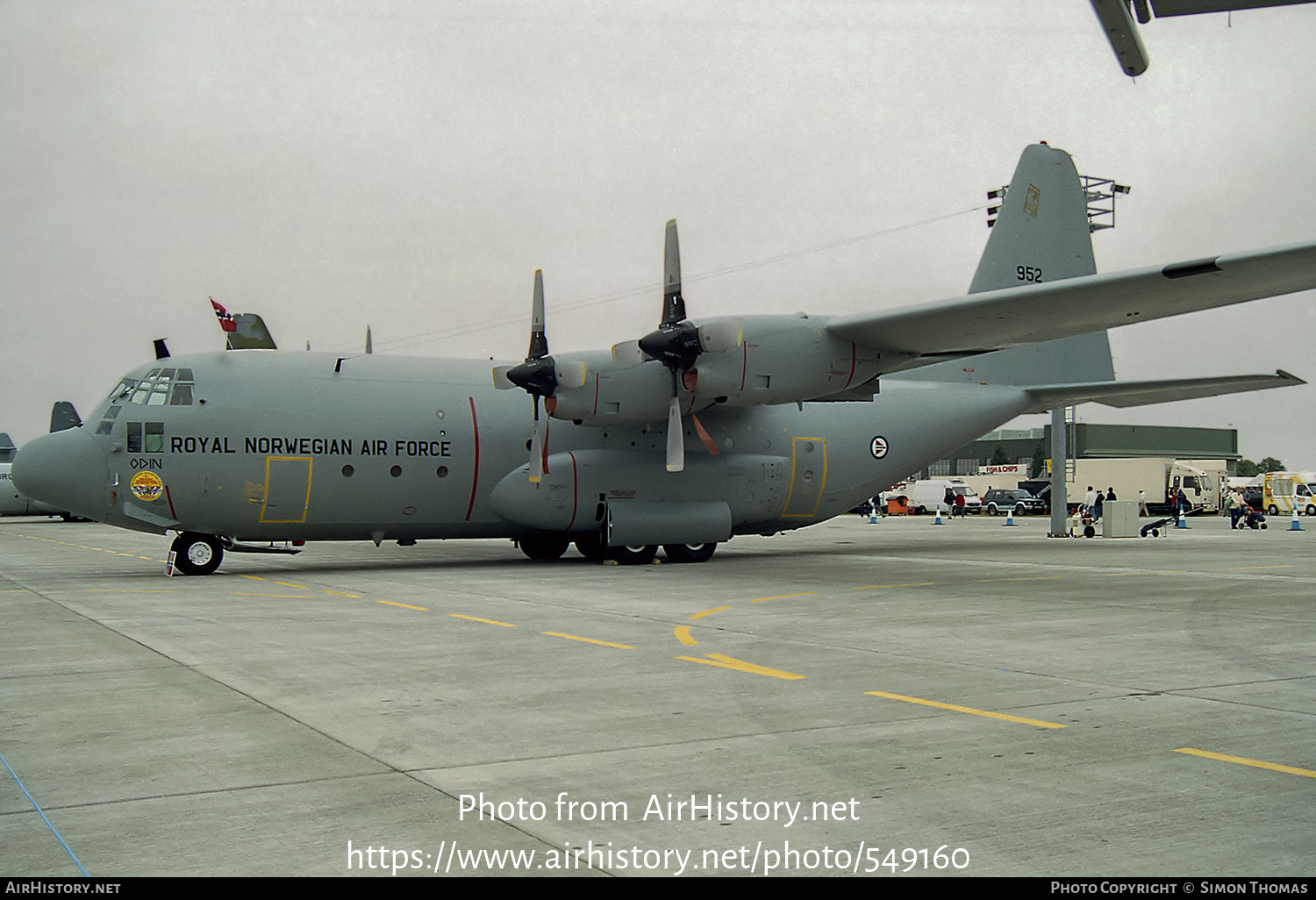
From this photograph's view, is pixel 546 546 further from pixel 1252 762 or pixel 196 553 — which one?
pixel 1252 762

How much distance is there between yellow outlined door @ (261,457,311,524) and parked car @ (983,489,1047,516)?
4343cm

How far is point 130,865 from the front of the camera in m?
4.05

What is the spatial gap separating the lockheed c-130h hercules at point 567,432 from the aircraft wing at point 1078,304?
0.06m

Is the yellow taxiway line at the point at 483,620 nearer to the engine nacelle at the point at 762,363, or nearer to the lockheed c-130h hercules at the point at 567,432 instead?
the lockheed c-130h hercules at the point at 567,432

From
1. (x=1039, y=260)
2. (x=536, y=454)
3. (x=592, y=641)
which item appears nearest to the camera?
(x=592, y=641)

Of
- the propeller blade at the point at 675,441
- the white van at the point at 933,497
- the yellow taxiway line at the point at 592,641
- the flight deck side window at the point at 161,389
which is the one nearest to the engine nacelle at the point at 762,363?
the propeller blade at the point at 675,441

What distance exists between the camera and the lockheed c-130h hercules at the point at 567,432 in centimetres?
1758

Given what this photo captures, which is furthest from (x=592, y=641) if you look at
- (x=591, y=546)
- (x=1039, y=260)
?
(x=1039, y=260)

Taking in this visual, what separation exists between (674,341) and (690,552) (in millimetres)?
5330

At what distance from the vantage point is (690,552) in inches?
850

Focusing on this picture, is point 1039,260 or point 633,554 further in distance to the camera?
point 1039,260

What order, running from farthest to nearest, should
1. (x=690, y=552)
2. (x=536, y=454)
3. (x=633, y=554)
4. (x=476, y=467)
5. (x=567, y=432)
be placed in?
1. (x=690, y=552)
2. (x=633, y=554)
3. (x=567, y=432)
4. (x=476, y=467)
5. (x=536, y=454)

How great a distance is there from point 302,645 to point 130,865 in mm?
6127
